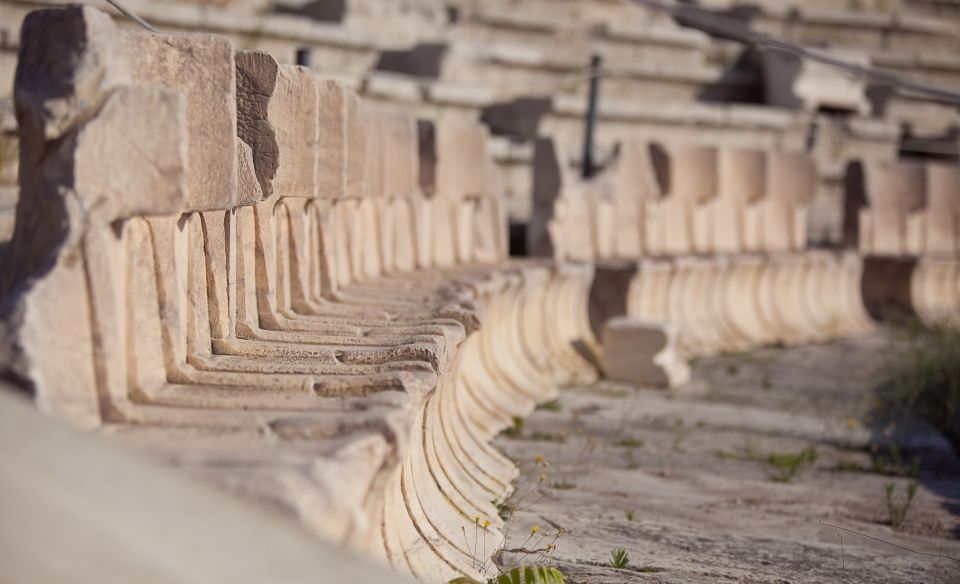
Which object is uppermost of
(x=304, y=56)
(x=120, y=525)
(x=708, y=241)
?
(x=304, y=56)

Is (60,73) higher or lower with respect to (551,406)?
higher

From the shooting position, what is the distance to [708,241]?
34.2ft

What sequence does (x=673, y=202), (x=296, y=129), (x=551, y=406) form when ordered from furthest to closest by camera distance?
(x=673, y=202) → (x=551, y=406) → (x=296, y=129)

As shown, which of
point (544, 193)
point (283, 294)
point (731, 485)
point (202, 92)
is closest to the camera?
point (202, 92)

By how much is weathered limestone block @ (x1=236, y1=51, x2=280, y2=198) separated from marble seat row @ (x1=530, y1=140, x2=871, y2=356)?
16.1 feet

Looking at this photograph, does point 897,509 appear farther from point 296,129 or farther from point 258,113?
point 258,113

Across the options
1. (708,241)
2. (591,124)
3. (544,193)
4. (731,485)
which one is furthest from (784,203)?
(731,485)

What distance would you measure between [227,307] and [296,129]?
0.90 m

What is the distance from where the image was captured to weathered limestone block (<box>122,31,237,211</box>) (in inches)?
126

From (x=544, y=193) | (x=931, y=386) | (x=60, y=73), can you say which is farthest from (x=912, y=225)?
(x=60, y=73)

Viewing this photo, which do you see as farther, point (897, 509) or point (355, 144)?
point (355, 144)

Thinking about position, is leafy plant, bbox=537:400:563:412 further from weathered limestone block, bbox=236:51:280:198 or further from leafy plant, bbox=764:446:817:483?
weathered limestone block, bbox=236:51:280:198

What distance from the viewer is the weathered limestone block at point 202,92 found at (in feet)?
10.5

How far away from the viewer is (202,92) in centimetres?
324
